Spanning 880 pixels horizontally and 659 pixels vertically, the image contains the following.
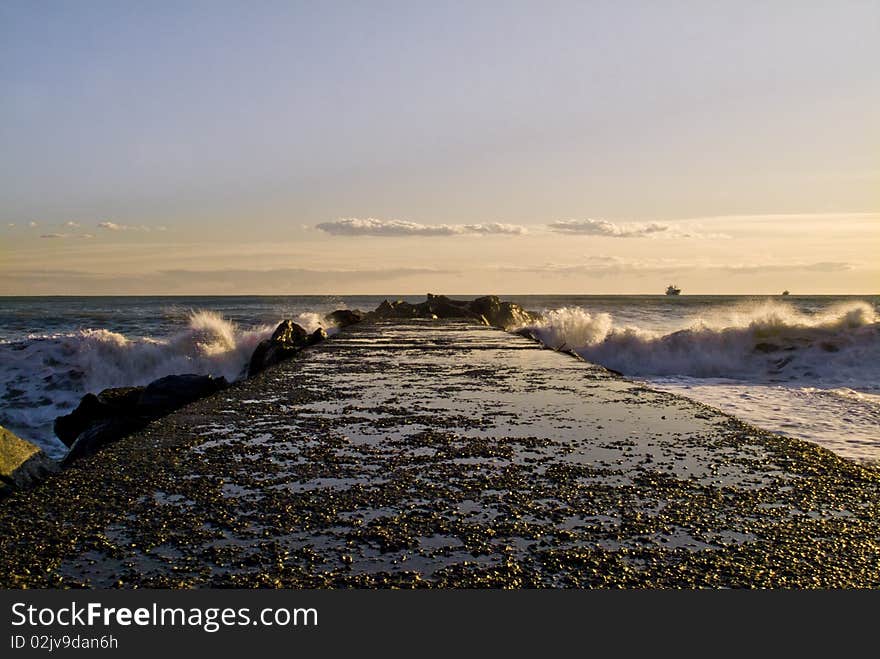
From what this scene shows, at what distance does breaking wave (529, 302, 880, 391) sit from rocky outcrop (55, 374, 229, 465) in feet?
43.4

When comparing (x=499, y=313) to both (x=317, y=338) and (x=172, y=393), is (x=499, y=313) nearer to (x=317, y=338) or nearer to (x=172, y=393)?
(x=317, y=338)

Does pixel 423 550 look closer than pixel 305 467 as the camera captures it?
Yes

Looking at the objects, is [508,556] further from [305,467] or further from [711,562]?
[305,467]

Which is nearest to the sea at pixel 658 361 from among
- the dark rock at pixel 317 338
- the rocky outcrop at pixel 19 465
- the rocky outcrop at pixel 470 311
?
the dark rock at pixel 317 338

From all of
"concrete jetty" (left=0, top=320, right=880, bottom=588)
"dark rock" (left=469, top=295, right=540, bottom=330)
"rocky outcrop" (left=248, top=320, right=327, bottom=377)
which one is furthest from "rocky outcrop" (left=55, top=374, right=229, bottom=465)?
"dark rock" (left=469, top=295, right=540, bottom=330)

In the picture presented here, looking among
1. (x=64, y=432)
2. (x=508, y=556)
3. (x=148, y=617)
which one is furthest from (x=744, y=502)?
(x=64, y=432)

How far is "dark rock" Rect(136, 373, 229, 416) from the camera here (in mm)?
9148

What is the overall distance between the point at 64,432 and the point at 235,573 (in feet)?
29.0

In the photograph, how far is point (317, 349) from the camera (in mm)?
13055

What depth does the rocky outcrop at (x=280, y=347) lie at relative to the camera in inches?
504

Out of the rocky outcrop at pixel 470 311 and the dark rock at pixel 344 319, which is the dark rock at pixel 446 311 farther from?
the dark rock at pixel 344 319

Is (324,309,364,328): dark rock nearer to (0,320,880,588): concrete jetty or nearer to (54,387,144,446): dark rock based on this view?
(54,387,144,446): dark rock

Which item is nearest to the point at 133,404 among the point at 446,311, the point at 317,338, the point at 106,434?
the point at 106,434

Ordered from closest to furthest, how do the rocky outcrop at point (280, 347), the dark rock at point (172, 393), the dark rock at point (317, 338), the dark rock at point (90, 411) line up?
the dark rock at point (172, 393), the dark rock at point (90, 411), the rocky outcrop at point (280, 347), the dark rock at point (317, 338)
